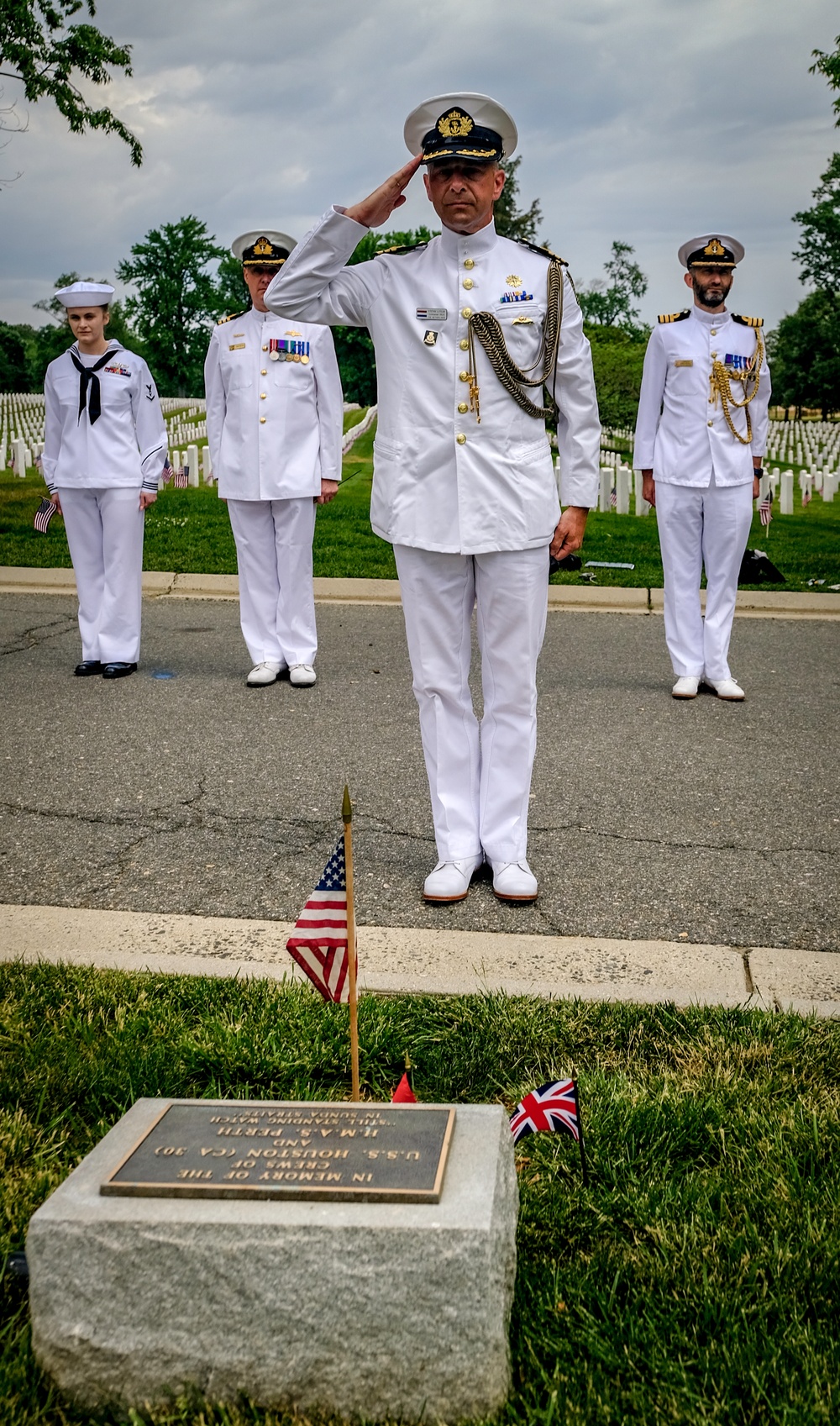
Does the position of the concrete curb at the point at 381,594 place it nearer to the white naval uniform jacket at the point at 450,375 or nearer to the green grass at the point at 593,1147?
the white naval uniform jacket at the point at 450,375

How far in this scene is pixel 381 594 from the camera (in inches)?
435

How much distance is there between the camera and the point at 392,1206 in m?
2.20

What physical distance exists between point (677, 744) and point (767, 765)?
1.67ft

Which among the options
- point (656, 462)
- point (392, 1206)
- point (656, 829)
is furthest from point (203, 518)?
point (392, 1206)

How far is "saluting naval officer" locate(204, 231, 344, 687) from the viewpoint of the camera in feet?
25.7

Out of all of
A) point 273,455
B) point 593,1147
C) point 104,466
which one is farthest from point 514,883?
point 104,466

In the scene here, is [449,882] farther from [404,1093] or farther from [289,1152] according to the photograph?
[289,1152]

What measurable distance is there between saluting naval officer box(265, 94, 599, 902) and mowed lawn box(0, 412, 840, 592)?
6.96m

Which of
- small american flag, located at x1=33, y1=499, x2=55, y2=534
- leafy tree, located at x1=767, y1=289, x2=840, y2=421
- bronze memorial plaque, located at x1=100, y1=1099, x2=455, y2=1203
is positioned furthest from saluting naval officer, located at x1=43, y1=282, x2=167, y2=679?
leafy tree, located at x1=767, y1=289, x2=840, y2=421

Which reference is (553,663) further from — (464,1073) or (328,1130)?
(328,1130)

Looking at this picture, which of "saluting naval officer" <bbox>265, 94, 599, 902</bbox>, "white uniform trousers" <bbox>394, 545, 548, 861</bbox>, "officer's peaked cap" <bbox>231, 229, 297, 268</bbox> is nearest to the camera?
"saluting naval officer" <bbox>265, 94, 599, 902</bbox>

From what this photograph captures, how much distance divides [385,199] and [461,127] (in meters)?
0.30

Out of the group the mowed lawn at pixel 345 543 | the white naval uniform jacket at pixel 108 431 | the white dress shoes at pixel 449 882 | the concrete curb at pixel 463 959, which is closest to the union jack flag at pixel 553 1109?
the concrete curb at pixel 463 959

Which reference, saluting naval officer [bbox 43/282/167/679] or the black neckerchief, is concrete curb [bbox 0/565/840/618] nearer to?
saluting naval officer [bbox 43/282/167/679]
